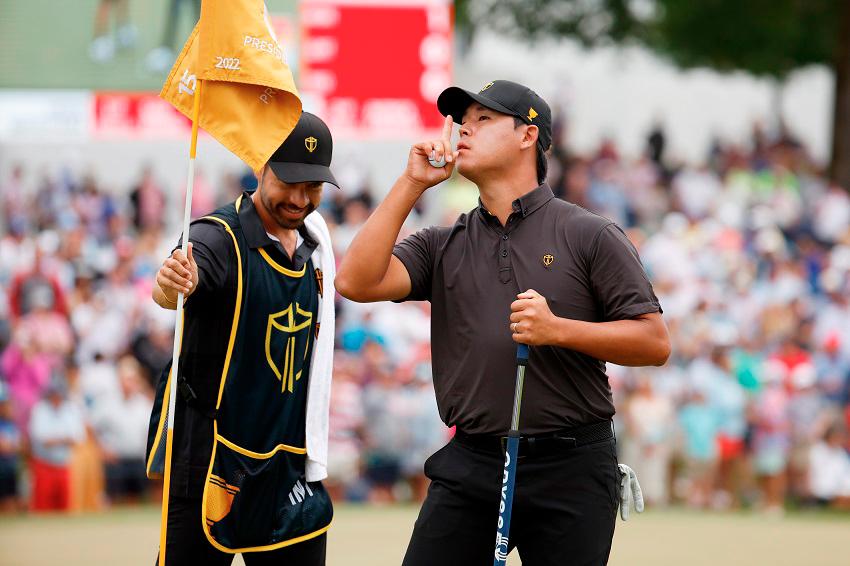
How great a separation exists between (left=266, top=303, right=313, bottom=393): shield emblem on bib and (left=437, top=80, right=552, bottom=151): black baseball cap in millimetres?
947

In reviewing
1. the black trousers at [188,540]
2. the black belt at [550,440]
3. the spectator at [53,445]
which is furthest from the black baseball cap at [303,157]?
the spectator at [53,445]

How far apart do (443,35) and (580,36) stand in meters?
11.2

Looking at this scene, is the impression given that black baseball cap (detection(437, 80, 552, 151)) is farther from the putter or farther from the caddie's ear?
the putter

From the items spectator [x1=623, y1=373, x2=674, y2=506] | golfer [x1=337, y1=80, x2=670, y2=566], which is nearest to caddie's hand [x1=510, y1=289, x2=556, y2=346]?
golfer [x1=337, y1=80, x2=670, y2=566]

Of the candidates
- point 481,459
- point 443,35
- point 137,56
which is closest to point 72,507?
point 137,56

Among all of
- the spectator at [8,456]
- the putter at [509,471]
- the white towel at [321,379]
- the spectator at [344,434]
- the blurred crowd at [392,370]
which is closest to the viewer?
the putter at [509,471]

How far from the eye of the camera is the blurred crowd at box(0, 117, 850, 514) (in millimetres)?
12836

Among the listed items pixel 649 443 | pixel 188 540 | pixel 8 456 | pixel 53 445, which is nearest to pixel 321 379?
pixel 188 540

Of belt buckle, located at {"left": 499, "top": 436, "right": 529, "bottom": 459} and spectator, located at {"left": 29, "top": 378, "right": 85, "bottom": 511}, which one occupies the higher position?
belt buckle, located at {"left": 499, "top": 436, "right": 529, "bottom": 459}

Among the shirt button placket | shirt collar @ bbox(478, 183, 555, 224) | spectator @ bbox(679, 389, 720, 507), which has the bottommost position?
spectator @ bbox(679, 389, 720, 507)

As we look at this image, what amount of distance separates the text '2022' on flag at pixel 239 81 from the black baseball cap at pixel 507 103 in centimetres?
61

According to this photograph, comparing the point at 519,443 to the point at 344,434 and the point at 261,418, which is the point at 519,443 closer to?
the point at 261,418

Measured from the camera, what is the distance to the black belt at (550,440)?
4812 mm

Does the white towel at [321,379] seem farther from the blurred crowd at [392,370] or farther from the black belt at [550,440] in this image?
the blurred crowd at [392,370]
